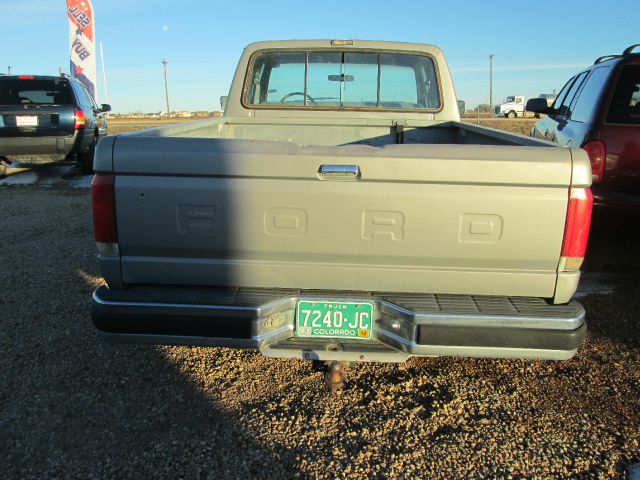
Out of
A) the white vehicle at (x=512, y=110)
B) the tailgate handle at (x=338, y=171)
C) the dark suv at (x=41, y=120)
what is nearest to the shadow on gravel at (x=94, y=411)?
the tailgate handle at (x=338, y=171)

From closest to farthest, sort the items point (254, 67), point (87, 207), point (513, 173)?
point (513, 173)
point (254, 67)
point (87, 207)

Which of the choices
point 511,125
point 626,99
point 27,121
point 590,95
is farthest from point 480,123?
point 626,99

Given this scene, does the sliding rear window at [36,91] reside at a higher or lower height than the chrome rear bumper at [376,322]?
higher

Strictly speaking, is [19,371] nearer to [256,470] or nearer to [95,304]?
[95,304]

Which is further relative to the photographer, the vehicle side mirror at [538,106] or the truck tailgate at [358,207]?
the vehicle side mirror at [538,106]

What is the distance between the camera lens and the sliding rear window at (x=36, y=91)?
29.8 ft

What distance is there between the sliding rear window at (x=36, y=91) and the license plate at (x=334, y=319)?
28.6ft

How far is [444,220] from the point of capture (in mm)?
2086

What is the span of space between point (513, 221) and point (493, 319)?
408 mm

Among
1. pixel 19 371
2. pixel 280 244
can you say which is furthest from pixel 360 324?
pixel 19 371

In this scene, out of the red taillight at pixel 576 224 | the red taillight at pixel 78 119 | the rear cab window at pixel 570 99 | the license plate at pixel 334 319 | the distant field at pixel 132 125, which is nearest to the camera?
the red taillight at pixel 576 224

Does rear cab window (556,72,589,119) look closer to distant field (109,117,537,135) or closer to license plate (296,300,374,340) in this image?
license plate (296,300,374,340)

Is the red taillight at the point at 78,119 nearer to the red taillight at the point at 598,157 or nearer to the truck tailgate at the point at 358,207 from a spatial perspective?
the truck tailgate at the point at 358,207

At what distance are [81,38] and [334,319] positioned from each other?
17.9m
